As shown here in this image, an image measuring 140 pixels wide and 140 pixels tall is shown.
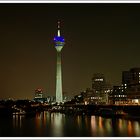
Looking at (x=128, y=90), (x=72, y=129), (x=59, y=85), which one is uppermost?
(x=59, y=85)

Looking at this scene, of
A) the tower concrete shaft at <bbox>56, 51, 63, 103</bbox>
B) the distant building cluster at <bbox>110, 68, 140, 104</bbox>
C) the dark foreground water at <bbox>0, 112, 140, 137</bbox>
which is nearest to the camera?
the dark foreground water at <bbox>0, 112, 140, 137</bbox>

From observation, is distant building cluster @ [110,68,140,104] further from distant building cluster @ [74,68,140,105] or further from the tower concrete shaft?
the tower concrete shaft

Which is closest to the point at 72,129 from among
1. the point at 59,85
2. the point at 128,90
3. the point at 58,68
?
the point at 128,90

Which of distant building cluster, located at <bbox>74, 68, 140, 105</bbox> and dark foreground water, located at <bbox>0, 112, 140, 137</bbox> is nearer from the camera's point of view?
dark foreground water, located at <bbox>0, 112, 140, 137</bbox>

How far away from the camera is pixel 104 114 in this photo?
3675cm


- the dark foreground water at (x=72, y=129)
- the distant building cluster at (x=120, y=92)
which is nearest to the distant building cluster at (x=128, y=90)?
the distant building cluster at (x=120, y=92)

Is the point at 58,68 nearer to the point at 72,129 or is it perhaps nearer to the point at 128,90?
the point at 128,90

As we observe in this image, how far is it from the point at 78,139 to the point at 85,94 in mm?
67295

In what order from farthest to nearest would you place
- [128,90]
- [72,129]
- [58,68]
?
1. [58,68]
2. [128,90]
3. [72,129]

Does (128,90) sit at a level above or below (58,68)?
below

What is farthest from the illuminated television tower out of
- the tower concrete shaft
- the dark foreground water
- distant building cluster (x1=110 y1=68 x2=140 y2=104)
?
the dark foreground water

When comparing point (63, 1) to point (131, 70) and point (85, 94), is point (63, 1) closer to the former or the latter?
point (131, 70)

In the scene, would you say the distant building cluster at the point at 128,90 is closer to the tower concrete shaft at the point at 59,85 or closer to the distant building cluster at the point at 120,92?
the distant building cluster at the point at 120,92

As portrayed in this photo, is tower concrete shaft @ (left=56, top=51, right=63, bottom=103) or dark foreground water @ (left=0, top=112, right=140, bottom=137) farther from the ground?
tower concrete shaft @ (left=56, top=51, right=63, bottom=103)
